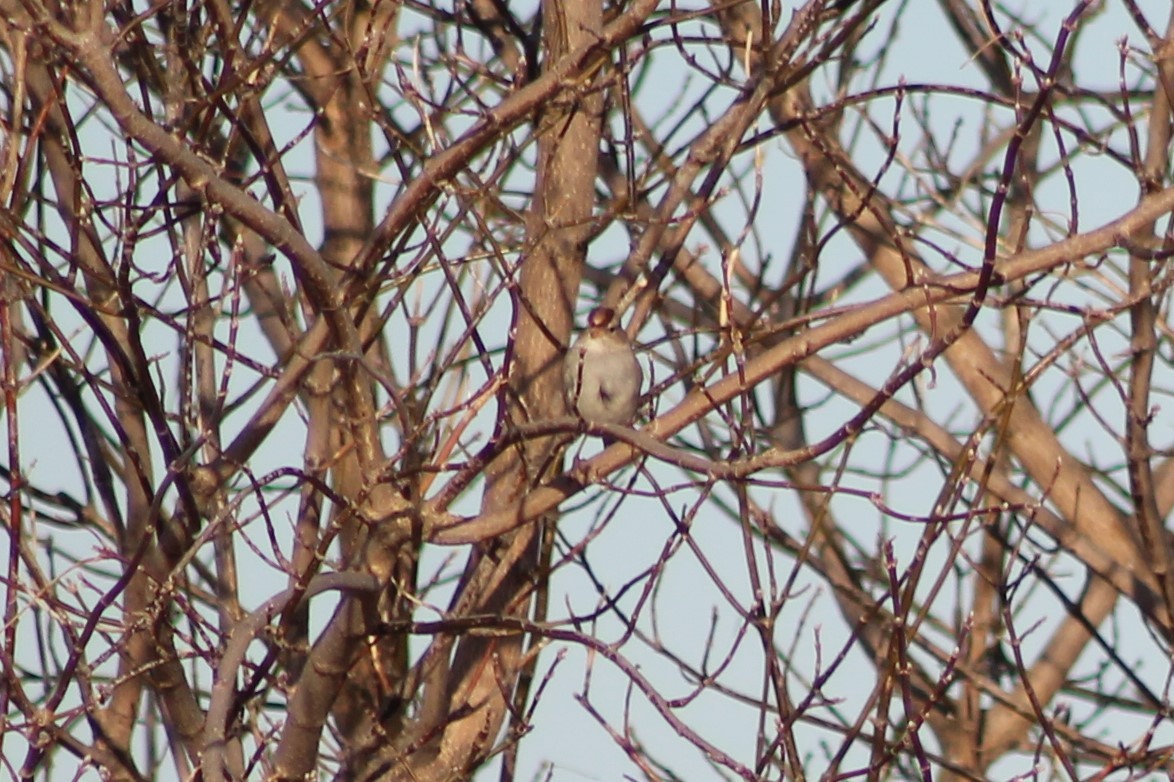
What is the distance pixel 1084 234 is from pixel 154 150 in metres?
1.79

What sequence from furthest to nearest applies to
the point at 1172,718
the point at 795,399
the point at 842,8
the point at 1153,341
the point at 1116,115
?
the point at 795,399
the point at 1116,115
the point at 842,8
the point at 1153,341
the point at 1172,718

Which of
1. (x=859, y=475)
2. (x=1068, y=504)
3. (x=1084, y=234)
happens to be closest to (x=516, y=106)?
(x=1084, y=234)

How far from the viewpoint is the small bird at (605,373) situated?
16.4 ft

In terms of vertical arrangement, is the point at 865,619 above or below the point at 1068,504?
below

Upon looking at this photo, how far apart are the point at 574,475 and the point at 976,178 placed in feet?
9.98

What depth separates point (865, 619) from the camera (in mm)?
3756

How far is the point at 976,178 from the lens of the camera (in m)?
6.14

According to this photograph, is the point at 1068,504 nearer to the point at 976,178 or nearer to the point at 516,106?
the point at 976,178

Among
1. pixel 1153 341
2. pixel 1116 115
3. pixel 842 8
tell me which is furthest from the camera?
pixel 1116 115

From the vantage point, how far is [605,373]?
5227mm

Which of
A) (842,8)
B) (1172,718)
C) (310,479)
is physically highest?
(842,8)

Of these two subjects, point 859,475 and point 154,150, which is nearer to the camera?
point 154,150

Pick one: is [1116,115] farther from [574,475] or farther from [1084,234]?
[574,475]

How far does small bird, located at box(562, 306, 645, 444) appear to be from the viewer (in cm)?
500
